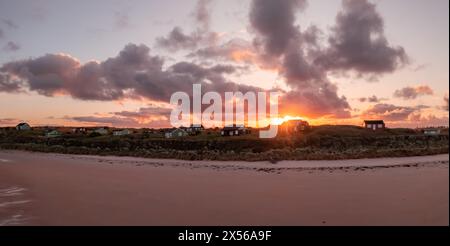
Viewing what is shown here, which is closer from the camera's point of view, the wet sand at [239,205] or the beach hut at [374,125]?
the wet sand at [239,205]

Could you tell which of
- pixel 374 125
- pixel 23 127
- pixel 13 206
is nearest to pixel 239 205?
pixel 13 206

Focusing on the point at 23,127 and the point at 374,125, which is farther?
the point at 23,127

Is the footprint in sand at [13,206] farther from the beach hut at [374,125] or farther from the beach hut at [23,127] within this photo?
the beach hut at [23,127]

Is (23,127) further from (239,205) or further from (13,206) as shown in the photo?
(239,205)

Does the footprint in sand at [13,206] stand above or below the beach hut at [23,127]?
below

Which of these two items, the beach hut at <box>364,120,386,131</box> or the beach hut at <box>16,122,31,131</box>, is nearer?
the beach hut at <box>364,120,386,131</box>

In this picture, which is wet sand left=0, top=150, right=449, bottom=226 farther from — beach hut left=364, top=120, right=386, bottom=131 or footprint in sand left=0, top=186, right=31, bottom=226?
beach hut left=364, top=120, right=386, bottom=131

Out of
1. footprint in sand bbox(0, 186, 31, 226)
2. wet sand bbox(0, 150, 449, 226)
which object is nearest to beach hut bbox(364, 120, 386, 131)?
wet sand bbox(0, 150, 449, 226)

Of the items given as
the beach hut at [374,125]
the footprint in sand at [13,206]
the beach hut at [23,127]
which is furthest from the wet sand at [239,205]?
the beach hut at [23,127]

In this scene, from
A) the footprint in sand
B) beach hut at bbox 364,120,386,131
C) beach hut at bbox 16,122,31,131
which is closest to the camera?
the footprint in sand

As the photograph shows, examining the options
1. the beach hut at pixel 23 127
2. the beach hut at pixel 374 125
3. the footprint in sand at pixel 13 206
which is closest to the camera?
the footprint in sand at pixel 13 206

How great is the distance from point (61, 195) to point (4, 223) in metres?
3.32

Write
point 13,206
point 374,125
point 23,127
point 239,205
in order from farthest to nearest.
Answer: point 23,127
point 374,125
point 13,206
point 239,205
